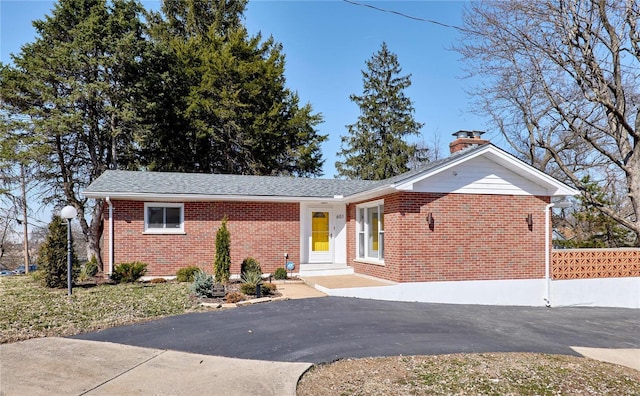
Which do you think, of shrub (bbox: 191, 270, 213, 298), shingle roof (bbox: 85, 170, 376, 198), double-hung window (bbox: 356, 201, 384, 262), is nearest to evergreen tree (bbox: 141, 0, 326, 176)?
shingle roof (bbox: 85, 170, 376, 198)

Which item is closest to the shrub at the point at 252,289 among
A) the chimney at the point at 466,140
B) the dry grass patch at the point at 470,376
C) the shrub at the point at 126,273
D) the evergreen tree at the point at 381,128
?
the shrub at the point at 126,273

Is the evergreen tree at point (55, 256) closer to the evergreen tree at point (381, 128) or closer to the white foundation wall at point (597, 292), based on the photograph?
the white foundation wall at point (597, 292)

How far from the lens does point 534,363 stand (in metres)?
6.04

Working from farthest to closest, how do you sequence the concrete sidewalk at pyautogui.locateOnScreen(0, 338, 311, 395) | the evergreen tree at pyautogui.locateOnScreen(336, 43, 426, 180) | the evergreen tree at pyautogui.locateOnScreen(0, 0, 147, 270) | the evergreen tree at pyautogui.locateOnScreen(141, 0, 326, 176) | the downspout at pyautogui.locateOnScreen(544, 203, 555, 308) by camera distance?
the evergreen tree at pyautogui.locateOnScreen(336, 43, 426, 180) → the evergreen tree at pyautogui.locateOnScreen(141, 0, 326, 176) → the evergreen tree at pyautogui.locateOnScreen(0, 0, 147, 270) → the downspout at pyautogui.locateOnScreen(544, 203, 555, 308) → the concrete sidewalk at pyautogui.locateOnScreen(0, 338, 311, 395)

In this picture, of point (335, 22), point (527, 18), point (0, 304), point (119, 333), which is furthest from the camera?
point (527, 18)

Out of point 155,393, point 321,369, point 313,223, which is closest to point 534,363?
point 321,369

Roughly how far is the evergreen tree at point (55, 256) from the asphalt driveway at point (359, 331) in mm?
5766

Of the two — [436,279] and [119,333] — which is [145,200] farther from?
[436,279]

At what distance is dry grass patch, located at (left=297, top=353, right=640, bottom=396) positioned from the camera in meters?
4.94

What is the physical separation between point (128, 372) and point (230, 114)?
2159 centimetres

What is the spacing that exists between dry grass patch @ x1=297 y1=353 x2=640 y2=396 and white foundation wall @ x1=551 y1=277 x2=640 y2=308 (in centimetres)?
713

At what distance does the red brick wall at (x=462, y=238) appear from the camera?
463 inches

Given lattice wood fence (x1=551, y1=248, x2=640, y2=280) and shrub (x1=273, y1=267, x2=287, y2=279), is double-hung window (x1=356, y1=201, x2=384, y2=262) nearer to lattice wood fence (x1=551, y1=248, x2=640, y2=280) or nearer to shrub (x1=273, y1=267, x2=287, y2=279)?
shrub (x1=273, y1=267, x2=287, y2=279)

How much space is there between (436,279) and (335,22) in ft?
28.7
